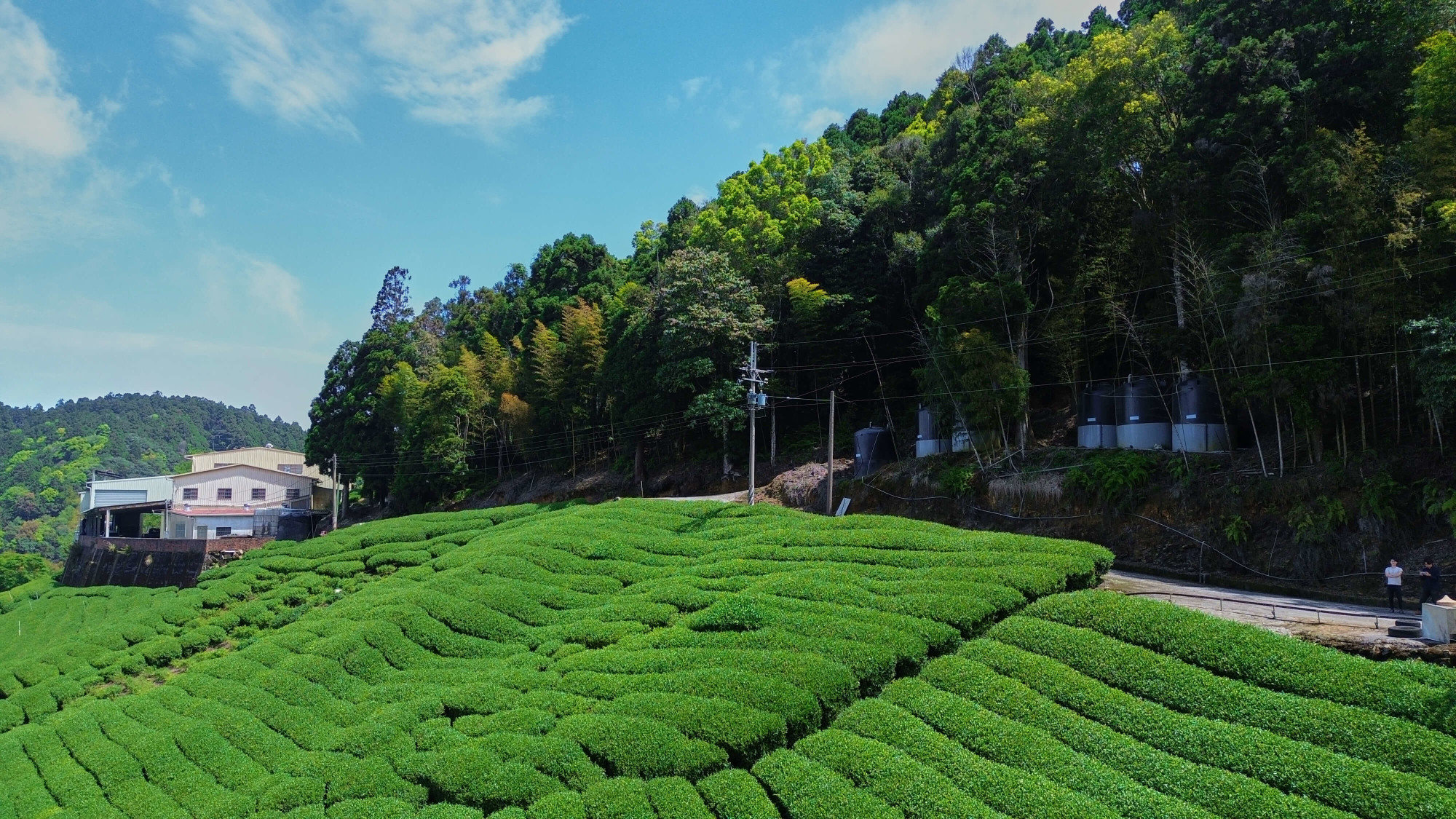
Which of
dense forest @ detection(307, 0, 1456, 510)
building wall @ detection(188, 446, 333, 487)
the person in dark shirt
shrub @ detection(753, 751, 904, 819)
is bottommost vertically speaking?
shrub @ detection(753, 751, 904, 819)

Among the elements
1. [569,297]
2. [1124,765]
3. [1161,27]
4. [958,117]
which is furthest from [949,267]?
[569,297]

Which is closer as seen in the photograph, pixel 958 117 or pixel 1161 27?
pixel 1161 27

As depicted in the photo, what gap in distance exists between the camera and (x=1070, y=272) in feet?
85.7

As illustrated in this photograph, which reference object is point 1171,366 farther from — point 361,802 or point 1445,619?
point 361,802

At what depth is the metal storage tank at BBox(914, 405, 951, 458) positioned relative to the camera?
88.9 feet

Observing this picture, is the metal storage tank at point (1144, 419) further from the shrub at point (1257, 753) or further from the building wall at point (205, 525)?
the building wall at point (205, 525)

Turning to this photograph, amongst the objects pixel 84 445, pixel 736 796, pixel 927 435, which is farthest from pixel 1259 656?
pixel 84 445

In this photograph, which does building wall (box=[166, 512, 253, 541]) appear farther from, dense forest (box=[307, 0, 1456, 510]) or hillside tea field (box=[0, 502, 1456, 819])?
hillside tea field (box=[0, 502, 1456, 819])

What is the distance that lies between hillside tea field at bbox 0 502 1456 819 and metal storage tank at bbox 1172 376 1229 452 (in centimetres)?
888

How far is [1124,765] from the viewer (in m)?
8.53

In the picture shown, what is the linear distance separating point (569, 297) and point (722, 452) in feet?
71.6

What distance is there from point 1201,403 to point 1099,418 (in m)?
3.09

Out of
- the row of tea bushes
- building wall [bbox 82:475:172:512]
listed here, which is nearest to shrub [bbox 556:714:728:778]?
the row of tea bushes

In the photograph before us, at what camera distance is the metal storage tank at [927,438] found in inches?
1067
